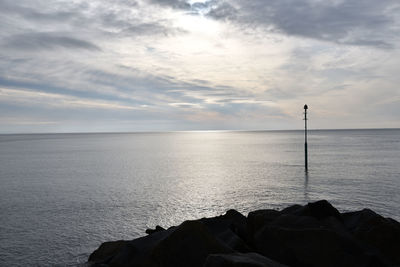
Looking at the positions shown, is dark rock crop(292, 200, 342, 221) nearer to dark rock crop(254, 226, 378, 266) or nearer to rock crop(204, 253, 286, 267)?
dark rock crop(254, 226, 378, 266)

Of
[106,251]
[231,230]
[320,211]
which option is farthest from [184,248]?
[320,211]

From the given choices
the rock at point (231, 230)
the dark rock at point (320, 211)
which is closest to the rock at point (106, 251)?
the rock at point (231, 230)

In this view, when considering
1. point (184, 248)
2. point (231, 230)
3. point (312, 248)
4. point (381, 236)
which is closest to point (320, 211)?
point (381, 236)

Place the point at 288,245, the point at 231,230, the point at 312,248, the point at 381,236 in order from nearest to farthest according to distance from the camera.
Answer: the point at 312,248 → the point at 288,245 → the point at 381,236 → the point at 231,230

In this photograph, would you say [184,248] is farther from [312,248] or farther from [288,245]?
[312,248]

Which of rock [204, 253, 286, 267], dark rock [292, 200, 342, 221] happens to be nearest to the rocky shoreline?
dark rock [292, 200, 342, 221]

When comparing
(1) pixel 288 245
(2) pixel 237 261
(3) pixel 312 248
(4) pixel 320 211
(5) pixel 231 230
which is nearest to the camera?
(2) pixel 237 261

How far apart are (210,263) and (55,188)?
93.8 feet

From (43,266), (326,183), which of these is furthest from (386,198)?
(43,266)

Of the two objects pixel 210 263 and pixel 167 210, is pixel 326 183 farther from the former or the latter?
pixel 210 263

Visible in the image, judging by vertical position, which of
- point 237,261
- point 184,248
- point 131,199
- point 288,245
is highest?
point 237,261

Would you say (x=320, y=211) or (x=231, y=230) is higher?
(x=320, y=211)

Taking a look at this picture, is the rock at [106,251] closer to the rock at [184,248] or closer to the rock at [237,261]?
the rock at [184,248]

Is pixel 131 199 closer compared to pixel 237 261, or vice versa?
pixel 237 261
